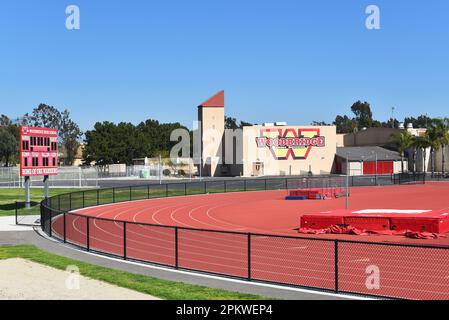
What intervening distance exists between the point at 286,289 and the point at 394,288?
2538mm

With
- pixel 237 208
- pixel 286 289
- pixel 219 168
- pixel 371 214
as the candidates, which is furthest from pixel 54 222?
pixel 219 168

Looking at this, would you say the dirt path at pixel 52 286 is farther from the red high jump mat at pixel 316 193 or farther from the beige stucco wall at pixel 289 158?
the beige stucco wall at pixel 289 158

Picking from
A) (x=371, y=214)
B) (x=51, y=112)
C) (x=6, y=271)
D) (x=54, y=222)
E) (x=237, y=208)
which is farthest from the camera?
(x=51, y=112)

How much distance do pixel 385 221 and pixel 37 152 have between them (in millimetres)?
24853

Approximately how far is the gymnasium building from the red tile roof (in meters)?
1.64

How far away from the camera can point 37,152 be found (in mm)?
37500

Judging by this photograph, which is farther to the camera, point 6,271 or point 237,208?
point 237,208

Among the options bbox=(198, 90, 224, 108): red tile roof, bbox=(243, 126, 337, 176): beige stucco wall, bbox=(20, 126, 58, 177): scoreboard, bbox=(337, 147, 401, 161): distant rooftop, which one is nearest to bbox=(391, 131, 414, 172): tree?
bbox=(337, 147, 401, 161): distant rooftop

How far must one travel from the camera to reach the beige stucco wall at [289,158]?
309 feet

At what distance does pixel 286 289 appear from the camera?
41.7ft

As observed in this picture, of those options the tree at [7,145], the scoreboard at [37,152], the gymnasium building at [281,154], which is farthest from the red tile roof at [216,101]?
the scoreboard at [37,152]

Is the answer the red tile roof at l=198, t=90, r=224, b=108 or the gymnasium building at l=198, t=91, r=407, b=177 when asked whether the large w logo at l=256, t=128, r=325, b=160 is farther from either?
the red tile roof at l=198, t=90, r=224, b=108
